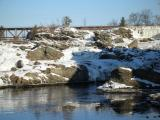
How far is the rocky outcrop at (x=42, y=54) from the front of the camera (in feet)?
250

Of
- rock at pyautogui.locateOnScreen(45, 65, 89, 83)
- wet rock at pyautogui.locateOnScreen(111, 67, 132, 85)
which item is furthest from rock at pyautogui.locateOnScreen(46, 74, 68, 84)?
wet rock at pyautogui.locateOnScreen(111, 67, 132, 85)

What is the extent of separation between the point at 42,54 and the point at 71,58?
15.2ft

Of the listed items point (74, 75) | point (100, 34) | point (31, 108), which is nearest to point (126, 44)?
point (100, 34)

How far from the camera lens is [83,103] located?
49562 millimetres

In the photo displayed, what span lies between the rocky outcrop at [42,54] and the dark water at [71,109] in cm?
1411

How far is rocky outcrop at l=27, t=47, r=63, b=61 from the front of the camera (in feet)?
250

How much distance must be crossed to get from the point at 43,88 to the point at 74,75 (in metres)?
8.17

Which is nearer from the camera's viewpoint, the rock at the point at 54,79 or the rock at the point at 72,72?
the rock at the point at 54,79

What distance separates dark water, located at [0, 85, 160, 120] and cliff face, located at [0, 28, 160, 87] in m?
6.17

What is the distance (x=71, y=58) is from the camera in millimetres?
78562

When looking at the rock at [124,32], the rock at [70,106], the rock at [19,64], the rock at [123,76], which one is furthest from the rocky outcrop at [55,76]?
the rock at [124,32]

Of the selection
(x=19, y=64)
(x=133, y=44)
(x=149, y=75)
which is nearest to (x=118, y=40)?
(x=133, y=44)

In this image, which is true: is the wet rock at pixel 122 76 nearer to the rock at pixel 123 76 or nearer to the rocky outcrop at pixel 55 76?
the rock at pixel 123 76

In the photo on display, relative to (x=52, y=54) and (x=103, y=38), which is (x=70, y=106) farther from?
(x=103, y=38)
